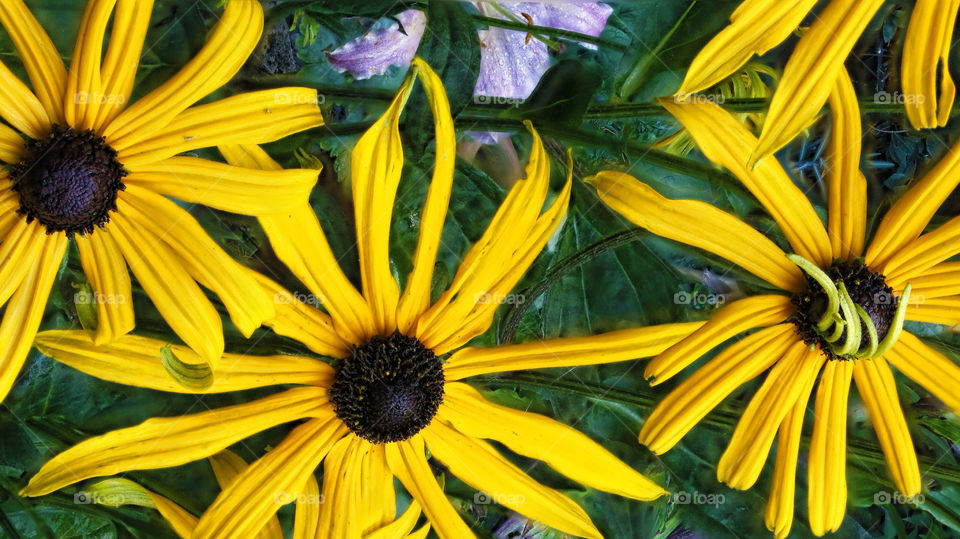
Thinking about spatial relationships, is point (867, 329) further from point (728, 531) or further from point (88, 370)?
point (88, 370)

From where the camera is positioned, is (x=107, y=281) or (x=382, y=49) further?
(x=382, y=49)

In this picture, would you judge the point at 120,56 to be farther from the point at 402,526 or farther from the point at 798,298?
the point at 798,298

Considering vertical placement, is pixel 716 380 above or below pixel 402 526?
above

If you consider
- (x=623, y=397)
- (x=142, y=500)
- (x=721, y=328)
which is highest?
(x=721, y=328)

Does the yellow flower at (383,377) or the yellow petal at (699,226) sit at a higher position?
the yellow petal at (699,226)

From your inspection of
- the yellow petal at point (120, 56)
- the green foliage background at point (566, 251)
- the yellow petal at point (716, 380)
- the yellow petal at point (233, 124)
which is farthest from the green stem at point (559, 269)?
the yellow petal at point (120, 56)

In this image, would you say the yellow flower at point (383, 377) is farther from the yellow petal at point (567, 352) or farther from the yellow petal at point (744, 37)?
the yellow petal at point (744, 37)

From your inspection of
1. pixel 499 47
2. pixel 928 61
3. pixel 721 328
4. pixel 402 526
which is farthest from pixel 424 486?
pixel 928 61

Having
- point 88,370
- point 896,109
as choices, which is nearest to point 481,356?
point 88,370
